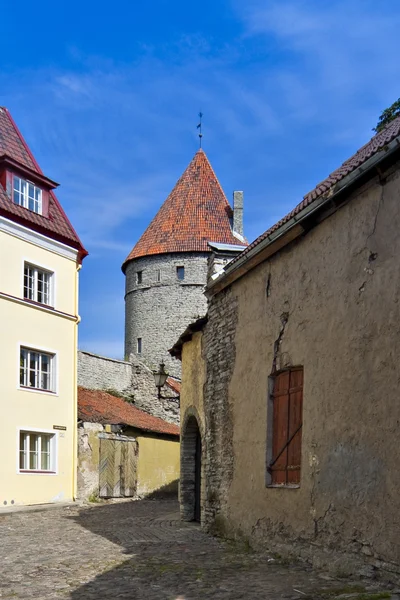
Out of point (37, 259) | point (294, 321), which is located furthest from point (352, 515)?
point (37, 259)

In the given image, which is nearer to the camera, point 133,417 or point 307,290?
point 307,290

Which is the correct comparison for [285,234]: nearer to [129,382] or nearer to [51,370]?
[51,370]

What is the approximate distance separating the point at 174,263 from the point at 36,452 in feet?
71.3

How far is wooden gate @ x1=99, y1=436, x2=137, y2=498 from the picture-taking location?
23641 mm

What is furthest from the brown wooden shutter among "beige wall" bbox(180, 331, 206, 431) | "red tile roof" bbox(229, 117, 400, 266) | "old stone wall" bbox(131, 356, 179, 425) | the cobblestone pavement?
"old stone wall" bbox(131, 356, 179, 425)

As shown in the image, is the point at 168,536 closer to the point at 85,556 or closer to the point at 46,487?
the point at 85,556

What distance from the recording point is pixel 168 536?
521 inches

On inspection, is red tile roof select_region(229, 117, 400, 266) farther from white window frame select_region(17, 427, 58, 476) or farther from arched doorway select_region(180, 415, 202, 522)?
white window frame select_region(17, 427, 58, 476)

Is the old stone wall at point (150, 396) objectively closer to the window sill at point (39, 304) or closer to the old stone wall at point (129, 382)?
the old stone wall at point (129, 382)

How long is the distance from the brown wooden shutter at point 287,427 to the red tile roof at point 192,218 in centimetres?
2954

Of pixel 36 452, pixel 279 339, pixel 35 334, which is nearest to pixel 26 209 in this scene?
pixel 35 334

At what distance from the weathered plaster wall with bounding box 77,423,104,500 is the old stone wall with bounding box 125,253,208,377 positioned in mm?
16921

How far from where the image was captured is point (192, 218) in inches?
1662

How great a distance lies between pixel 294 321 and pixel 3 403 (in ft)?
37.2
